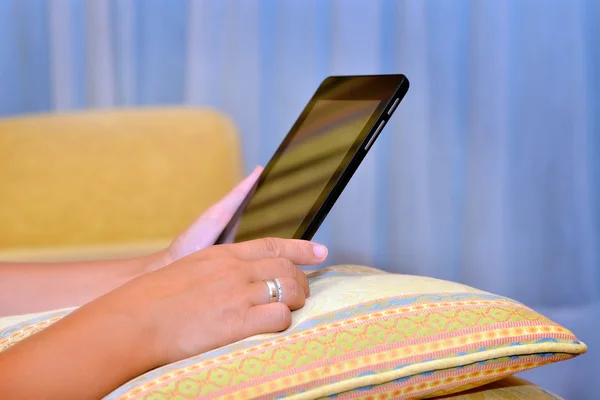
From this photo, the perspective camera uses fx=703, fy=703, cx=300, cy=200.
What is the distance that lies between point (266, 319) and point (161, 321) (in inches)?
3.6

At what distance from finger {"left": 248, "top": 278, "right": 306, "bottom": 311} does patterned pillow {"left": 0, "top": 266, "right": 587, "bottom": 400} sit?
0.01 metres

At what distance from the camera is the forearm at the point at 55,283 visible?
868 mm

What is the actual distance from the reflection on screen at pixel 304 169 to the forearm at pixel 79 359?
251 millimetres

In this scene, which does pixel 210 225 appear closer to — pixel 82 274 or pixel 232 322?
pixel 82 274

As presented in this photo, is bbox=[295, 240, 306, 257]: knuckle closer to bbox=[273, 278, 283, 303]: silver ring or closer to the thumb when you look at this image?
bbox=[273, 278, 283, 303]: silver ring

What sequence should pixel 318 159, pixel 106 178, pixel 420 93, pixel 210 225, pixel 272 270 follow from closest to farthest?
pixel 272 270, pixel 318 159, pixel 210 225, pixel 106 178, pixel 420 93

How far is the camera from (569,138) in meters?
2.01

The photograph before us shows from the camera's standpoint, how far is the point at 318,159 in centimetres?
84

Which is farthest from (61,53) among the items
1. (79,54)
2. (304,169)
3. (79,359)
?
(79,359)

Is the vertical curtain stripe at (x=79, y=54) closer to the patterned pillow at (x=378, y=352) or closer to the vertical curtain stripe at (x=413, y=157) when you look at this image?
the vertical curtain stripe at (x=413, y=157)

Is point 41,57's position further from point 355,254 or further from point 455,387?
point 455,387

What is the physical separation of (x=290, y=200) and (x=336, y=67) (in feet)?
4.13

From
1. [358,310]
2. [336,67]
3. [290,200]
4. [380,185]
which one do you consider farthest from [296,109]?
[358,310]

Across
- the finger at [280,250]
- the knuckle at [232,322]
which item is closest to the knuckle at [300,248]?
the finger at [280,250]
